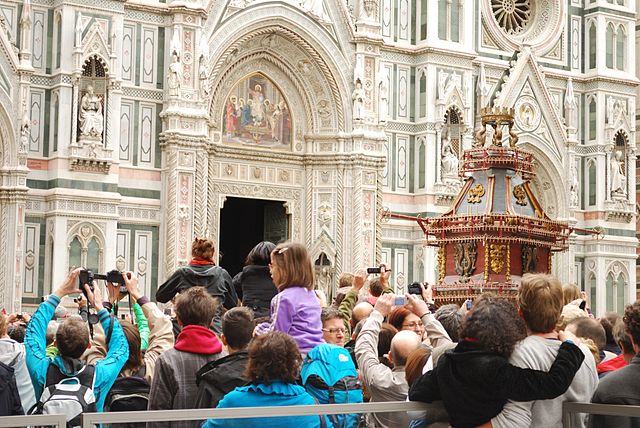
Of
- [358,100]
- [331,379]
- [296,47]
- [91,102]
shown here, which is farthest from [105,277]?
[296,47]

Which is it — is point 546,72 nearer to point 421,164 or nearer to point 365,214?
point 421,164

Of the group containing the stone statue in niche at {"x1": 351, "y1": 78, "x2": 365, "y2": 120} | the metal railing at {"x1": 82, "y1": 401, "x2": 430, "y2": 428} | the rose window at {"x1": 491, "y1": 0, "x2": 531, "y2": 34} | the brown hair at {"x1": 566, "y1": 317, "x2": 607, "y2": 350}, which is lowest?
the metal railing at {"x1": 82, "y1": 401, "x2": 430, "y2": 428}

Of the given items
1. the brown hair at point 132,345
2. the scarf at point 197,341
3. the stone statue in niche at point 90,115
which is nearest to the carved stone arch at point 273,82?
the stone statue in niche at point 90,115

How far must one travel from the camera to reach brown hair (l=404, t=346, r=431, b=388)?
6410 millimetres

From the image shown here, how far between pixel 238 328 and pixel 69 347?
101 centimetres

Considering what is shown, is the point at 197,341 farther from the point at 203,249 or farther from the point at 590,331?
the point at 203,249

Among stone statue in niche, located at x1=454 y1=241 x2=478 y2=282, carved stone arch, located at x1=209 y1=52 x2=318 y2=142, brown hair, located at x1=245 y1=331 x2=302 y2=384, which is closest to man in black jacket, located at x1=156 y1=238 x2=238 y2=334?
brown hair, located at x1=245 y1=331 x2=302 y2=384

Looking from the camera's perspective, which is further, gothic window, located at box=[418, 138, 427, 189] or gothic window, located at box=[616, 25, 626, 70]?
gothic window, located at box=[616, 25, 626, 70]

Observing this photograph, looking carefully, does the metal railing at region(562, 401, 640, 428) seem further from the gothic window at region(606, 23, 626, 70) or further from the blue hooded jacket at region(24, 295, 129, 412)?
the gothic window at region(606, 23, 626, 70)

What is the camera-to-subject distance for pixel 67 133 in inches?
901

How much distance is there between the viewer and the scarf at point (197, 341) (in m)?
6.62

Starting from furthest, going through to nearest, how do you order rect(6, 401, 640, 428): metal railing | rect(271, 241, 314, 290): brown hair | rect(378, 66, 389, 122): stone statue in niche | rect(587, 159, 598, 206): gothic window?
rect(587, 159, 598, 206): gothic window < rect(378, 66, 389, 122): stone statue in niche < rect(271, 241, 314, 290): brown hair < rect(6, 401, 640, 428): metal railing

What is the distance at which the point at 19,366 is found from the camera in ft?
22.1

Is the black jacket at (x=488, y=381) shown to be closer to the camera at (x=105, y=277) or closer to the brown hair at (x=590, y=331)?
the brown hair at (x=590, y=331)
